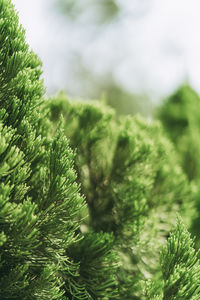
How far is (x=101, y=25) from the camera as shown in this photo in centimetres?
2105

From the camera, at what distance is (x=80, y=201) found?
2.81 metres

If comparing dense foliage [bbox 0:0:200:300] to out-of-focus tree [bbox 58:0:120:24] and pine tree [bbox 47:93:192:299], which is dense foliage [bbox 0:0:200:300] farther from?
out-of-focus tree [bbox 58:0:120:24]

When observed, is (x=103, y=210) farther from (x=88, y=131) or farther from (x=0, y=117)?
(x=0, y=117)

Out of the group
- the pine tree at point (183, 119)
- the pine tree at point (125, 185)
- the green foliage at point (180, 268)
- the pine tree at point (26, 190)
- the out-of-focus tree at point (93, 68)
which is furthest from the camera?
the out-of-focus tree at point (93, 68)

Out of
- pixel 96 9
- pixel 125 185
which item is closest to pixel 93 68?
pixel 96 9

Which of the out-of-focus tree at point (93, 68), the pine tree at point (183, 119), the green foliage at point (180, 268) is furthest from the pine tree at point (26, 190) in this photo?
the out-of-focus tree at point (93, 68)

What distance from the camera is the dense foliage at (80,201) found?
2641mm

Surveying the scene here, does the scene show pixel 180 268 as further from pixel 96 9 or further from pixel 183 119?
pixel 96 9

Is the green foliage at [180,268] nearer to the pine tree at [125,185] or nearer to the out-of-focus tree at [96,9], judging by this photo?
the pine tree at [125,185]

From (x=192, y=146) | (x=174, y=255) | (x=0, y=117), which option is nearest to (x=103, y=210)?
(x=174, y=255)

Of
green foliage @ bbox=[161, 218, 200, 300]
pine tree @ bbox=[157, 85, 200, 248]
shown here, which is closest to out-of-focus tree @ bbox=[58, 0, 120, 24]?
pine tree @ bbox=[157, 85, 200, 248]

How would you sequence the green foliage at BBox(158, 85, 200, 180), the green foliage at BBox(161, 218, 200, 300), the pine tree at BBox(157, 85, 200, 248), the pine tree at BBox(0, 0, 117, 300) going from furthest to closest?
the green foliage at BBox(158, 85, 200, 180) < the pine tree at BBox(157, 85, 200, 248) < the green foliage at BBox(161, 218, 200, 300) < the pine tree at BBox(0, 0, 117, 300)

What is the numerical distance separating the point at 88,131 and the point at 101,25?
1868 centimetres

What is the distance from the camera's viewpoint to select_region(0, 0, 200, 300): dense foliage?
8.66 feet
